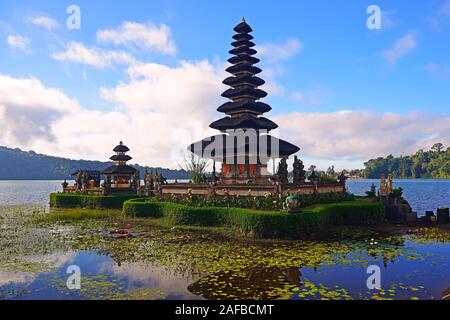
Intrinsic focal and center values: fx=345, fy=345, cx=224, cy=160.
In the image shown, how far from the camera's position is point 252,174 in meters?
32.2

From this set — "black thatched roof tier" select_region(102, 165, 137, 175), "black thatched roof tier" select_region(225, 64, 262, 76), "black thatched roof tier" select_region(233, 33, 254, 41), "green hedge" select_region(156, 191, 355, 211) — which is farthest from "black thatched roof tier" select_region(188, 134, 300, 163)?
"black thatched roof tier" select_region(102, 165, 137, 175)

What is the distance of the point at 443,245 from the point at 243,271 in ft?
38.2

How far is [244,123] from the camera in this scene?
32.8 metres

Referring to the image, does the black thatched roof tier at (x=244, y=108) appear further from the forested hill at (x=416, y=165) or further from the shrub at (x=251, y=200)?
the forested hill at (x=416, y=165)

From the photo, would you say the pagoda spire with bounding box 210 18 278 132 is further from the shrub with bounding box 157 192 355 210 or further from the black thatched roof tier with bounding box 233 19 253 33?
the shrub with bounding box 157 192 355 210

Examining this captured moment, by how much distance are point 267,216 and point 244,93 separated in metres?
19.0

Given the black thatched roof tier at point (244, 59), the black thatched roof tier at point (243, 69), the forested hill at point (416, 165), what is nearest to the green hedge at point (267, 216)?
the black thatched roof tier at point (243, 69)

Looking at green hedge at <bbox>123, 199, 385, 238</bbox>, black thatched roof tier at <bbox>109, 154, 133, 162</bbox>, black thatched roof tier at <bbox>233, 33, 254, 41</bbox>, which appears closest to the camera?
green hedge at <bbox>123, 199, 385, 238</bbox>

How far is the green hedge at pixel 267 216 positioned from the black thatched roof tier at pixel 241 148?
27.3ft

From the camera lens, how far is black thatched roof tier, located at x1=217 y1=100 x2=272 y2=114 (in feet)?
112

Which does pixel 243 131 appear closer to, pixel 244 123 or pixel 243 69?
pixel 244 123

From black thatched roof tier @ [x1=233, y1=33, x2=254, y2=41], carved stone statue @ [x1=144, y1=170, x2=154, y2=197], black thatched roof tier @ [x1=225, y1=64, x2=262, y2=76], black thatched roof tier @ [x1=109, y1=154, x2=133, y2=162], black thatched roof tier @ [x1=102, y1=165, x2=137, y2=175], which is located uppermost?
black thatched roof tier @ [x1=233, y1=33, x2=254, y2=41]

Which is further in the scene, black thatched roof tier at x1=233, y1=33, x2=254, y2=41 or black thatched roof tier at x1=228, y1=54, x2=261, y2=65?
black thatched roof tier at x1=233, y1=33, x2=254, y2=41
